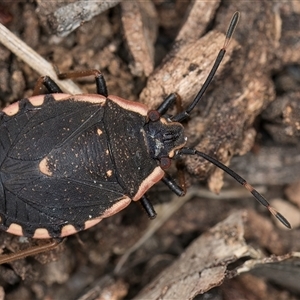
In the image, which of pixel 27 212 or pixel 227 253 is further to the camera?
pixel 227 253

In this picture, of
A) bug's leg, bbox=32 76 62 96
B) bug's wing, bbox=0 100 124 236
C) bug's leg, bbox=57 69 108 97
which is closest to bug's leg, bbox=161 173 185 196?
bug's wing, bbox=0 100 124 236

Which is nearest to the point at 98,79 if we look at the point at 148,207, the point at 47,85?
the point at 47,85

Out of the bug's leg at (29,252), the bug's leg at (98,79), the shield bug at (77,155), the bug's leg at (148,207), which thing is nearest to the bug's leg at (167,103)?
the shield bug at (77,155)

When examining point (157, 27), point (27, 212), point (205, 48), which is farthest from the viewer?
point (157, 27)

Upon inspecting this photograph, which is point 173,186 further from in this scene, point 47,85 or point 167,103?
point 47,85

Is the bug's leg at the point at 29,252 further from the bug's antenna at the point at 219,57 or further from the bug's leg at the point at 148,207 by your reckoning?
the bug's antenna at the point at 219,57

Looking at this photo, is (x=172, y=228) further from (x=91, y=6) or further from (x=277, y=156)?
(x=91, y=6)

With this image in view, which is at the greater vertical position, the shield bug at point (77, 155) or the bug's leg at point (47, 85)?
the bug's leg at point (47, 85)

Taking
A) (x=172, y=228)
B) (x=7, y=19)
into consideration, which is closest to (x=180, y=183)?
(x=172, y=228)
